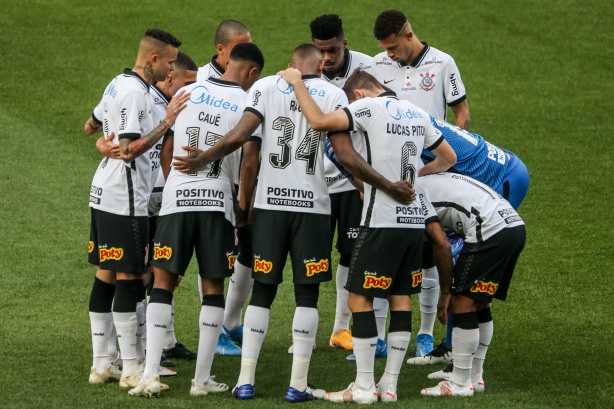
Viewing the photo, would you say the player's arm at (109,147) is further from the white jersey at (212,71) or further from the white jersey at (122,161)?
the white jersey at (212,71)

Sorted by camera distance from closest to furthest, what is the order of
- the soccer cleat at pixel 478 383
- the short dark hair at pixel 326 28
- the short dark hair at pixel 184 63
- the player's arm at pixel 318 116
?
the player's arm at pixel 318 116
the soccer cleat at pixel 478 383
the short dark hair at pixel 184 63
the short dark hair at pixel 326 28

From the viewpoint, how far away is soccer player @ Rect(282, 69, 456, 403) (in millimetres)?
6625

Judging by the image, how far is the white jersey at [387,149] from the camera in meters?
6.64

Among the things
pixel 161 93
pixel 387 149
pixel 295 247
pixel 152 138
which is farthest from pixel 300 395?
pixel 161 93

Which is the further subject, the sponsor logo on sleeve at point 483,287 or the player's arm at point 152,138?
the sponsor logo on sleeve at point 483,287

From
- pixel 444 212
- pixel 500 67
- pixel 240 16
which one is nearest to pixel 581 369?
pixel 444 212

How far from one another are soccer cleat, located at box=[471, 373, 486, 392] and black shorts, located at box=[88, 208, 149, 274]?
2390 mm

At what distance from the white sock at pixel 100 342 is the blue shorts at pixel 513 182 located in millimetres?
2996

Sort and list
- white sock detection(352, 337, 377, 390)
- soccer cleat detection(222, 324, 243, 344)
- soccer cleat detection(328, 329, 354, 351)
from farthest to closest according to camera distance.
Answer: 1. soccer cleat detection(222, 324, 243, 344)
2. soccer cleat detection(328, 329, 354, 351)
3. white sock detection(352, 337, 377, 390)

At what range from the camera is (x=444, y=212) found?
7129 mm

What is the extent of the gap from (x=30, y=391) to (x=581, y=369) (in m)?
3.91

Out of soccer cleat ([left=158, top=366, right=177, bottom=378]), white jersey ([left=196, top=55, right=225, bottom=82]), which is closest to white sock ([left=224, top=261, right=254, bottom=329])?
soccer cleat ([left=158, top=366, right=177, bottom=378])

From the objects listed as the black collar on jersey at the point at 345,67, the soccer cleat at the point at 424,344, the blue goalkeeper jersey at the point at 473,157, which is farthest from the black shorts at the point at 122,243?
the soccer cleat at the point at 424,344

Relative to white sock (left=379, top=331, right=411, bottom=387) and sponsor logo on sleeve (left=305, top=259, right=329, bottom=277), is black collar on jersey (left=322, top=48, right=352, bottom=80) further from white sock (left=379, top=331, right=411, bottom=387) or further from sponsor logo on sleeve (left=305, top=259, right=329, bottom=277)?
white sock (left=379, top=331, right=411, bottom=387)
